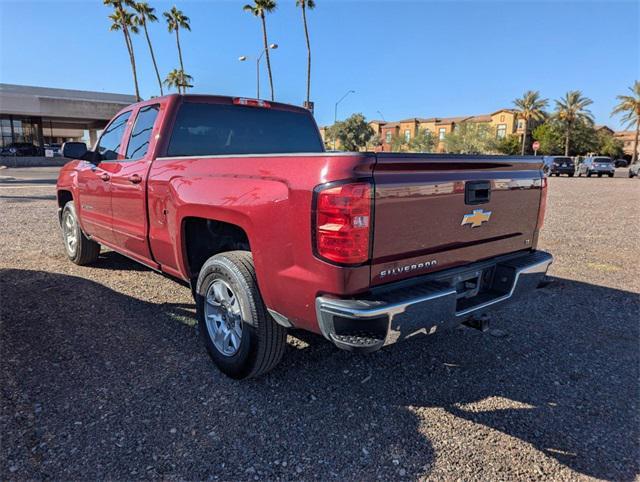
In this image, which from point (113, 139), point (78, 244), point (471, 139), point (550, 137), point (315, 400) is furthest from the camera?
point (550, 137)

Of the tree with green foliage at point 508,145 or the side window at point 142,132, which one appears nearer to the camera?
the side window at point 142,132

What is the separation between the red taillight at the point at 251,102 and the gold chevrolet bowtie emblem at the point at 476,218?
249 centimetres

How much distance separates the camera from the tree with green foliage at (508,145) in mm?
64062

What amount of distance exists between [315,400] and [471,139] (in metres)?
66.0

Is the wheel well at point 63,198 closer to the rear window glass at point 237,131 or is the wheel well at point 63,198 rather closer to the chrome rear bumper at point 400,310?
the rear window glass at point 237,131

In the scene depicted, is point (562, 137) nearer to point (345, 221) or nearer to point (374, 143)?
point (374, 143)

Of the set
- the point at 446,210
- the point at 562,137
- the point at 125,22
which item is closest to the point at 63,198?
the point at 446,210

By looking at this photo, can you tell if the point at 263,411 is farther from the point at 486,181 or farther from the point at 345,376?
the point at 486,181

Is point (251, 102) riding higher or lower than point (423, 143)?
lower

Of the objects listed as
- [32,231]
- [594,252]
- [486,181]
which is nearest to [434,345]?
[486,181]

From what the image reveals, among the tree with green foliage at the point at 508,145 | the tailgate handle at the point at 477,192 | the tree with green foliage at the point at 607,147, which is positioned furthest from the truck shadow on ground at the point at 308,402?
the tree with green foliage at the point at 607,147

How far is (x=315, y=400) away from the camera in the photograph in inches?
113

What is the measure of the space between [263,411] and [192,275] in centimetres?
132

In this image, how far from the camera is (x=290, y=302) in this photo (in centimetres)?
250
